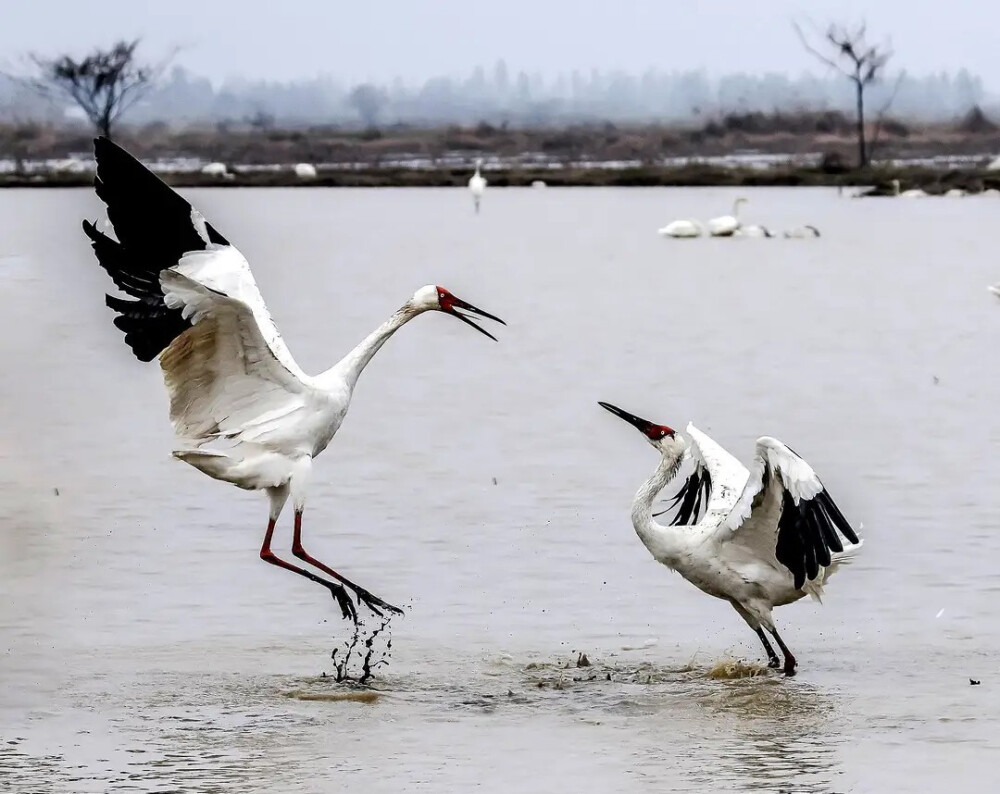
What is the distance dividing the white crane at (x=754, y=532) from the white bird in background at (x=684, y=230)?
27920 mm

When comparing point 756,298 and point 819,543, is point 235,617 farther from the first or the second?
point 756,298

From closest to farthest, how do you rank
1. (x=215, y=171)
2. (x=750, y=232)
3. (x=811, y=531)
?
(x=811, y=531) → (x=750, y=232) → (x=215, y=171)

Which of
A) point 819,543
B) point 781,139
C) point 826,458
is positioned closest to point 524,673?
point 819,543

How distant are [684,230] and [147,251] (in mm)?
28750

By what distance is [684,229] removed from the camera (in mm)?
37125

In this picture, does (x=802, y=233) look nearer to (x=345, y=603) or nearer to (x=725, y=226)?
(x=725, y=226)

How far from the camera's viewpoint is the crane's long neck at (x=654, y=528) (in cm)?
880

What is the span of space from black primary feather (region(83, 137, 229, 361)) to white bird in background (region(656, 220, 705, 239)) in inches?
1121

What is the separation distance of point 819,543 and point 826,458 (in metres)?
5.52

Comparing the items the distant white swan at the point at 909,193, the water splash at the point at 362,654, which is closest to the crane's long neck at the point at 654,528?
the water splash at the point at 362,654

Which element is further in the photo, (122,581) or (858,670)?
(122,581)

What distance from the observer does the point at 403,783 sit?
7281 mm

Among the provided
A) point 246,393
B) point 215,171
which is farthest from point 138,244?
point 215,171

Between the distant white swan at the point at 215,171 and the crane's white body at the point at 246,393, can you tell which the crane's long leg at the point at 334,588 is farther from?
the distant white swan at the point at 215,171
